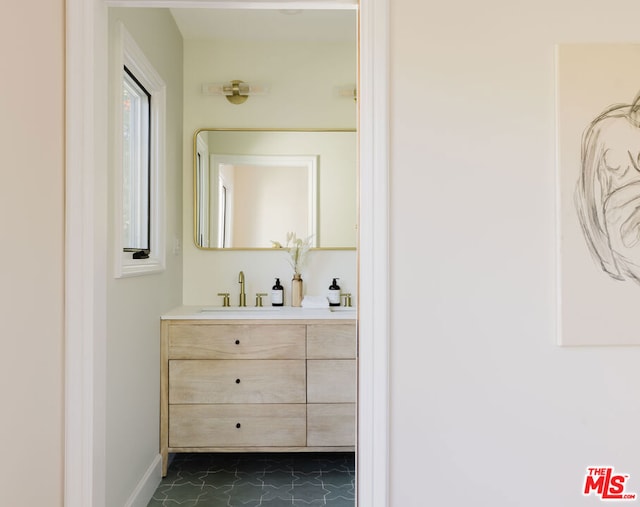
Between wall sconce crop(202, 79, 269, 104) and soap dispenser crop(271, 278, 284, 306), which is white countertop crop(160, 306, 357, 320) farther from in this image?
wall sconce crop(202, 79, 269, 104)

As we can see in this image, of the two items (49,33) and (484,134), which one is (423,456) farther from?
(49,33)

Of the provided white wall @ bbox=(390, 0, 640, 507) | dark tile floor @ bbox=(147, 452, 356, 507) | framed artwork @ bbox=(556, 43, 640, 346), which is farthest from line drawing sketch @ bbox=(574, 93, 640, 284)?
dark tile floor @ bbox=(147, 452, 356, 507)

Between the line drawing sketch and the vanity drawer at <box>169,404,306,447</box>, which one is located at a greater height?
the line drawing sketch

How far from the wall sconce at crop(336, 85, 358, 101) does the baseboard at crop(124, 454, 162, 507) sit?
7.86 ft

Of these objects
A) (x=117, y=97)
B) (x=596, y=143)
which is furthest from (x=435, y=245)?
(x=117, y=97)

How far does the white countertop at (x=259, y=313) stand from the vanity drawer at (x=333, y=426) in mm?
480

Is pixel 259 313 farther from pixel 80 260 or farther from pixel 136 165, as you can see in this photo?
pixel 80 260

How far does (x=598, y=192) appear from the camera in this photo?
1.44 m

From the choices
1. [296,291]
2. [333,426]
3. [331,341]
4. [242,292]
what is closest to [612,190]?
[331,341]

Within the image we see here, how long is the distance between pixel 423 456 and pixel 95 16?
1.68m

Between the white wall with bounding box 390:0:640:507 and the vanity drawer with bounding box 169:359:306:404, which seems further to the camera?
the vanity drawer with bounding box 169:359:306:404

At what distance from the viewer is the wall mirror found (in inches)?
120

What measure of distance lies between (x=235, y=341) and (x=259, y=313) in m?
0.21

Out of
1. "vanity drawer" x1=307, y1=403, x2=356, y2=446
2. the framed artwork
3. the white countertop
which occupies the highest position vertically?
the framed artwork
